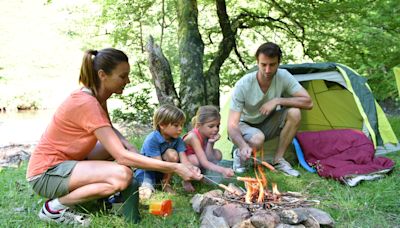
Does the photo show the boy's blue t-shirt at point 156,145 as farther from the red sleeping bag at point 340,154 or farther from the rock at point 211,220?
the red sleeping bag at point 340,154

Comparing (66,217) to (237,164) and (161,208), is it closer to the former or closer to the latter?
(161,208)

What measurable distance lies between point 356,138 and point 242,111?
4.07 feet

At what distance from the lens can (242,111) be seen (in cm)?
419

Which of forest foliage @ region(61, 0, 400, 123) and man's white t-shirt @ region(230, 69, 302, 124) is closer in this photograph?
man's white t-shirt @ region(230, 69, 302, 124)

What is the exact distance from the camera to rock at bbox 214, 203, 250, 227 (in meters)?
2.53

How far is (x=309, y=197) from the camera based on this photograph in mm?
3154

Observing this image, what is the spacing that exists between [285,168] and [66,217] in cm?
214

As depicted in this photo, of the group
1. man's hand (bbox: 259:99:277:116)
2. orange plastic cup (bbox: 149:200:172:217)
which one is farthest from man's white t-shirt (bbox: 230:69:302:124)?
orange plastic cup (bbox: 149:200:172:217)

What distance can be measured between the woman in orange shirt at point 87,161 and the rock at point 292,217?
1.88 ft

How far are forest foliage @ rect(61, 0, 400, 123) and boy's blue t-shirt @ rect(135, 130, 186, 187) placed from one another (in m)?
2.77

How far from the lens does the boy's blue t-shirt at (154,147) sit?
332cm

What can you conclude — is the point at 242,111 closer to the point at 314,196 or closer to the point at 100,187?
the point at 314,196

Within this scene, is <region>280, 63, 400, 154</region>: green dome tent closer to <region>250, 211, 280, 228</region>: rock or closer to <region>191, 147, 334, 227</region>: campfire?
<region>191, 147, 334, 227</region>: campfire

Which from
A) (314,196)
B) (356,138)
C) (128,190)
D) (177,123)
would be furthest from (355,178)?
(128,190)
